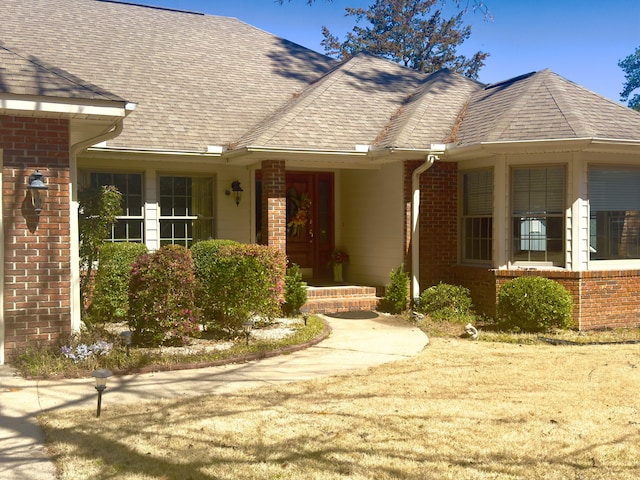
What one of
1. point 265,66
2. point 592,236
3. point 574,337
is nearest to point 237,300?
point 574,337

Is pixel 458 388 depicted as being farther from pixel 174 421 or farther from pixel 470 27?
pixel 470 27

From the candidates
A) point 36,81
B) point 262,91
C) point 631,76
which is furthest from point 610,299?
point 631,76

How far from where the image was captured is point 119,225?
12305 mm

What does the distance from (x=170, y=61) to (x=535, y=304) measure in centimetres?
1015

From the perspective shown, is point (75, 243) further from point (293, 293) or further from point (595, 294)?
point (595, 294)

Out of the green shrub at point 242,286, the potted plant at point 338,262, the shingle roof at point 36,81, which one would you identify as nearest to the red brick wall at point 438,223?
the potted plant at point 338,262

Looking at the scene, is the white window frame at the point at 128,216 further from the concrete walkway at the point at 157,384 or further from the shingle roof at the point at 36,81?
the concrete walkway at the point at 157,384

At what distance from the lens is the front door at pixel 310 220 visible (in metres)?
14.3

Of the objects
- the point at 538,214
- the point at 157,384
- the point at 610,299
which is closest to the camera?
the point at 157,384

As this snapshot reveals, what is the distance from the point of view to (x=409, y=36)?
36.8m

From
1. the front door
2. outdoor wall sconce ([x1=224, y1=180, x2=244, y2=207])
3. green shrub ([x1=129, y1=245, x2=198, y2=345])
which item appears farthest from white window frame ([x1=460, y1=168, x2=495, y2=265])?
green shrub ([x1=129, y1=245, x2=198, y2=345])

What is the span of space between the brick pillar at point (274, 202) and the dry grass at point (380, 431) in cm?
485

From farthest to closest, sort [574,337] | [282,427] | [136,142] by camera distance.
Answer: [136,142]
[574,337]
[282,427]

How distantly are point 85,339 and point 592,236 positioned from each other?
832 centimetres
